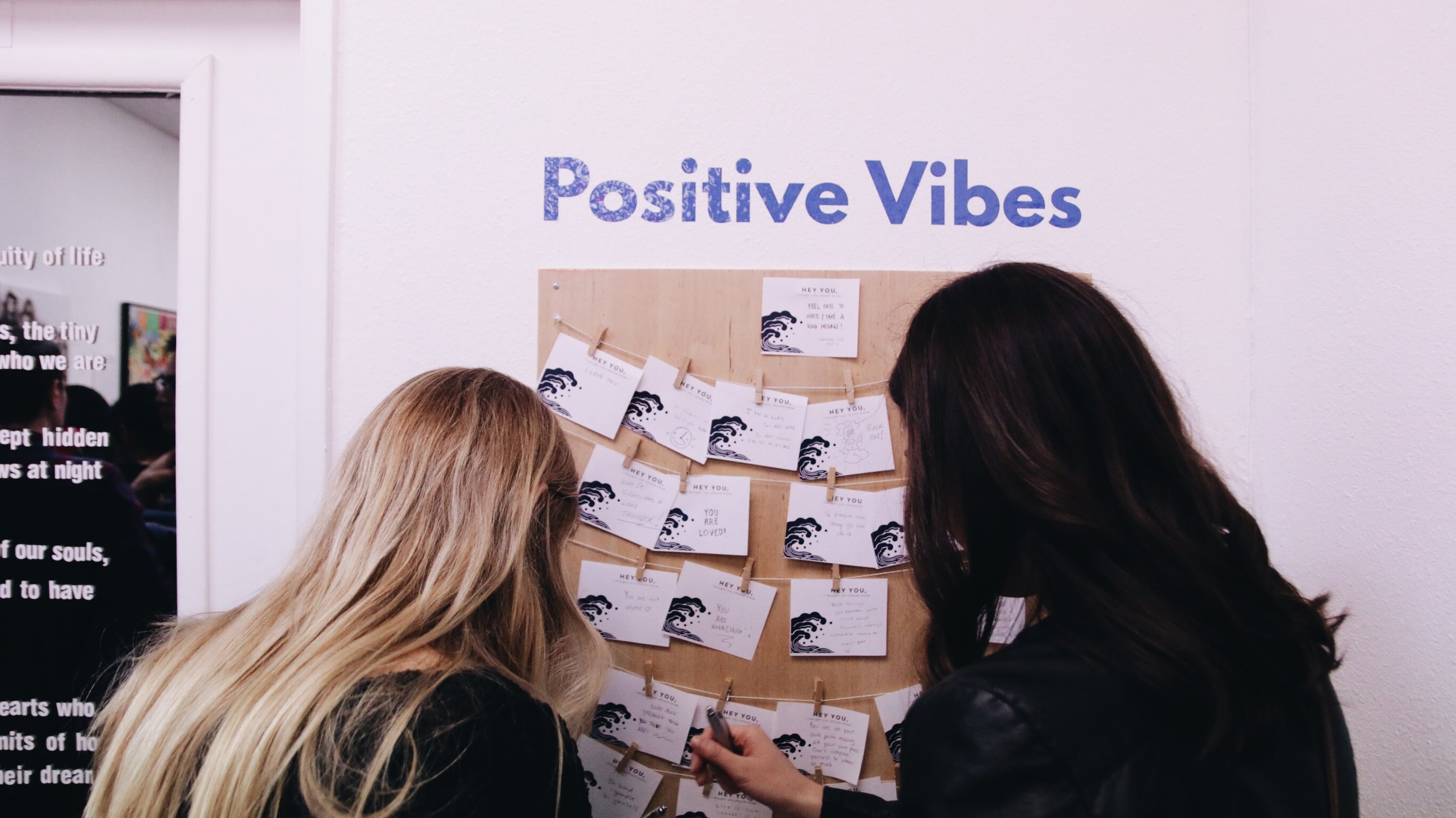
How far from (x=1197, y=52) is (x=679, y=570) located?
1.21 meters

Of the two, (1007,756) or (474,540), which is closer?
(1007,756)

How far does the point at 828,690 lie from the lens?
4.00ft

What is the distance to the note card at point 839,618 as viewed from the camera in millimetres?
→ 1219

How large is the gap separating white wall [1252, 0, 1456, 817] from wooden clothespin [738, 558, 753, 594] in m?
0.83

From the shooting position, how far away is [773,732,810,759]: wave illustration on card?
1.20 meters

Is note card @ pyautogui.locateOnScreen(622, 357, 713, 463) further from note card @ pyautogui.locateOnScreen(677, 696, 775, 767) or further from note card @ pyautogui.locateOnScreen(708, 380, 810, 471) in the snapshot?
note card @ pyautogui.locateOnScreen(677, 696, 775, 767)

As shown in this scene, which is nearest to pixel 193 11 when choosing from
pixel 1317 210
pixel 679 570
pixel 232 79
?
pixel 232 79

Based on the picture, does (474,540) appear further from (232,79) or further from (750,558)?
(232,79)

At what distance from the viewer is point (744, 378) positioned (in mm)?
1231

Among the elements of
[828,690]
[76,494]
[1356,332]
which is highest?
[1356,332]

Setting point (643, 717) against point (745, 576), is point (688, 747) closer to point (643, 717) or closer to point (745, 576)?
point (643, 717)

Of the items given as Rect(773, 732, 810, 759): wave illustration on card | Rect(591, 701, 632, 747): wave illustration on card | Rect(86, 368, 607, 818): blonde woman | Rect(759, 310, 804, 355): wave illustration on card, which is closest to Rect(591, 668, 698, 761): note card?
Rect(591, 701, 632, 747): wave illustration on card

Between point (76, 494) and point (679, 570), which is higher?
point (76, 494)

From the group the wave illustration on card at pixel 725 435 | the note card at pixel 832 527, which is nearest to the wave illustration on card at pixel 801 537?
the note card at pixel 832 527
